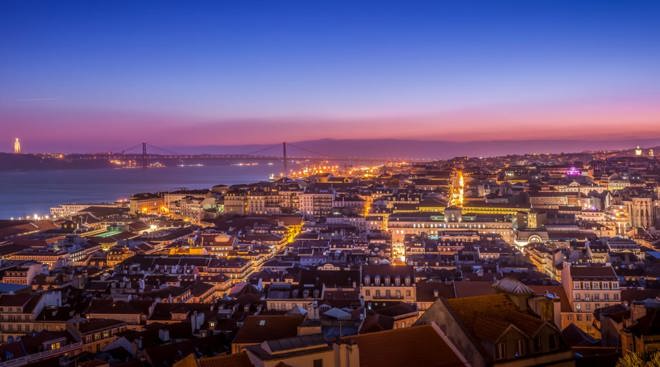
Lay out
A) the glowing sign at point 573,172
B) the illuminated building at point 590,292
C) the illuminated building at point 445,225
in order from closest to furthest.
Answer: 1. the illuminated building at point 590,292
2. the illuminated building at point 445,225
3. the glowing sign at point 573,172

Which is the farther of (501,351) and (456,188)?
(456,188)

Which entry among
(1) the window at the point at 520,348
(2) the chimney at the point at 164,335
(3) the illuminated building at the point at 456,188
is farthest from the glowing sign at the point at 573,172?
(1) the window at the point at 520,348

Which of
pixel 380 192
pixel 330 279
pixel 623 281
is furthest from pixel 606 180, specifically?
pixel 330 279

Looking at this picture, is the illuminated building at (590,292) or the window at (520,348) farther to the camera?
the illuminated building at (590,292)

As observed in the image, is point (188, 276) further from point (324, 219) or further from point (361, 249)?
point (324, 219)

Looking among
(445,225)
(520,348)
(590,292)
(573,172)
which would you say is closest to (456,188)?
(573,172)

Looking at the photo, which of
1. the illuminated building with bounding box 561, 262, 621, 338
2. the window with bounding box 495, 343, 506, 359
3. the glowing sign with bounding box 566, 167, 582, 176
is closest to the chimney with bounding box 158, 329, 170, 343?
the window with bounding box 495, 343, 506, 359

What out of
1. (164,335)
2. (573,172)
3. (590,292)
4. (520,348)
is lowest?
(164,335)

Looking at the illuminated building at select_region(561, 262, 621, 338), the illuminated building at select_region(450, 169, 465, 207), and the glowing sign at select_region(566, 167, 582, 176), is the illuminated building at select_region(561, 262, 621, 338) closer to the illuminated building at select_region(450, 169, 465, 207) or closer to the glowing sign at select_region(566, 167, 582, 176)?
the illuminated building at select_region(450, 169, 465, 207)

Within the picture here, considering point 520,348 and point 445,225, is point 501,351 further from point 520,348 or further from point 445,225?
point 445,225

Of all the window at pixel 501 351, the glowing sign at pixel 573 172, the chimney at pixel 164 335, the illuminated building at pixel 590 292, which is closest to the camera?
the window at pixel 501 351

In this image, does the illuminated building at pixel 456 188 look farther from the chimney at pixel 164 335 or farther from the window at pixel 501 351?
the window at pixel 501 351
